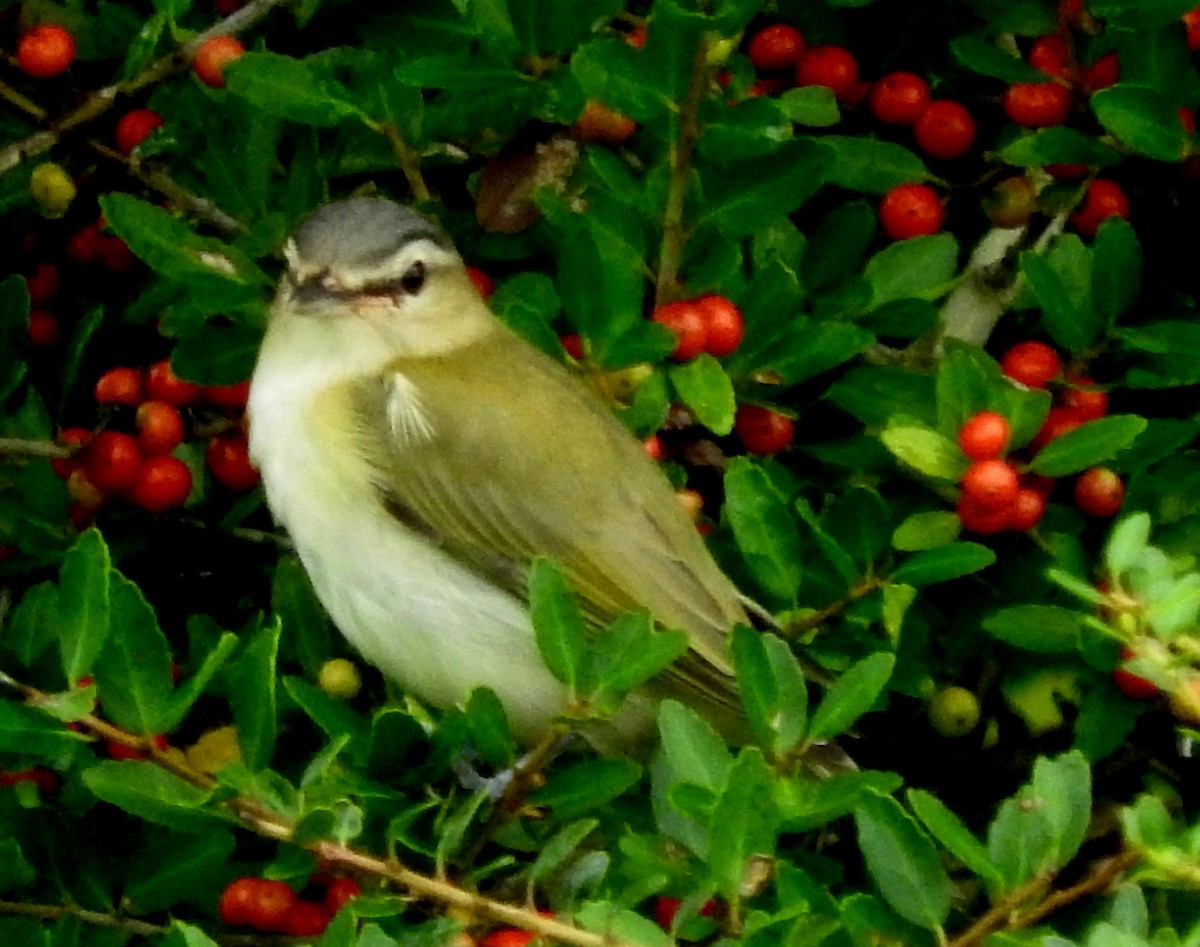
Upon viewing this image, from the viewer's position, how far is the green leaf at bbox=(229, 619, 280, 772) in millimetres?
1941

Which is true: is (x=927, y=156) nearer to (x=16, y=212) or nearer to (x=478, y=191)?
(x=478, y=191)

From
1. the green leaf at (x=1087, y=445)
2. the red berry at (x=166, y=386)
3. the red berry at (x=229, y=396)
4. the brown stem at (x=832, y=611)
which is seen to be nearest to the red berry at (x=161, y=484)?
the red berry at (x=166, y=386)

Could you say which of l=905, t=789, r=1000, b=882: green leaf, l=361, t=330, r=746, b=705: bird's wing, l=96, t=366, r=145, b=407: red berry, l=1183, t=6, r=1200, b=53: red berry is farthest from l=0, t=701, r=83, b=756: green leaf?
l=1183, t=6, r=1200, b=53: red berry

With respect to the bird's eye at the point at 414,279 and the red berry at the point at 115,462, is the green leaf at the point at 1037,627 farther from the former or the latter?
the red berry at the point at 115,462

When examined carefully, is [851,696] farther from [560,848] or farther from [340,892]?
[340,892]

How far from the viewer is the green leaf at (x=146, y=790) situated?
A: 1.83 meters

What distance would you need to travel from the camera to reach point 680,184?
2537mm

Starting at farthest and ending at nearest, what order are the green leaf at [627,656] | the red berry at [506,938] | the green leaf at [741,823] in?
the red berry at [506,938]
the green leaf at [627,656]
the green leaf at [741,823]

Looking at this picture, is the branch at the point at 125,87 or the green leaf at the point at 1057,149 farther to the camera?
the branch at the point at 125,87

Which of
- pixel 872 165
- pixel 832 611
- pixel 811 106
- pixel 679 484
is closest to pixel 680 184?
pixel 811 106

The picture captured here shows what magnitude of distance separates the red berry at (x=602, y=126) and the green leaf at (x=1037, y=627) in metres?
0.93

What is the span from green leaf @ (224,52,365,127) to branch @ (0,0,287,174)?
0.83ft

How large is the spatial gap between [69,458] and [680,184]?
1.08 metres

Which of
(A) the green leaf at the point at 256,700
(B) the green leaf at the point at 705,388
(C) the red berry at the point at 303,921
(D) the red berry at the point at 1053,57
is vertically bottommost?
(C) the red berry at the point at 303,921
